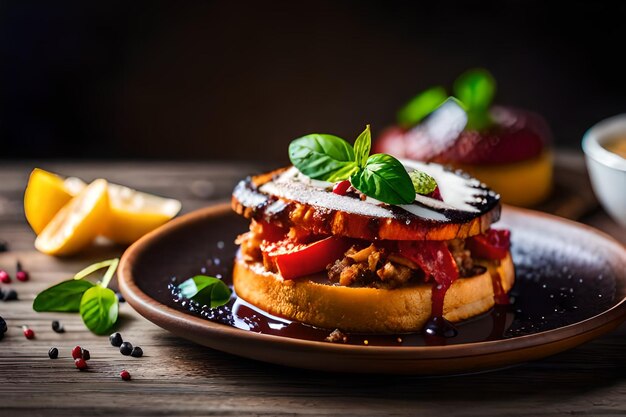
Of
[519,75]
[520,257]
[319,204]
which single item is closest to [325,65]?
[519,75]

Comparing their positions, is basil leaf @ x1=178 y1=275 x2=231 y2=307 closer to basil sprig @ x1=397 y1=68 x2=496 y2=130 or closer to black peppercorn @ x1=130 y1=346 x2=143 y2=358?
black peppercorn @ x1=130 y1=346 x2=143 y2=358

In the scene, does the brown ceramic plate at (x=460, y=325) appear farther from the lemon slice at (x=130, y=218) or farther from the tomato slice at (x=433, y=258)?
the lemon slice at (x=130, y=218)

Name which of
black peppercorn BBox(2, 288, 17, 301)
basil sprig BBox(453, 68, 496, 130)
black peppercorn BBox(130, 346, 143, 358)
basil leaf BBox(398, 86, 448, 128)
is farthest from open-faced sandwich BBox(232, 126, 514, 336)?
basil leaf BBox(398, 86, 448, 128)

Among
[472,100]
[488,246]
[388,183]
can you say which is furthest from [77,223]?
[472,100]

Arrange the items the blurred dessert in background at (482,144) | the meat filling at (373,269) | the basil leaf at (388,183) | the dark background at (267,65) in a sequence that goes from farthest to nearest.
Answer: the dark background at (267,65)
the blurred dessert in background at (482,144)
the meat filling at (373,269)
the basil leaf at (388,183)

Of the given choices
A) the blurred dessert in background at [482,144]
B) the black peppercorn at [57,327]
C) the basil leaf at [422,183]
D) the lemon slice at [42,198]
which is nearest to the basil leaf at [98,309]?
the black peppercorn at [57,327]
